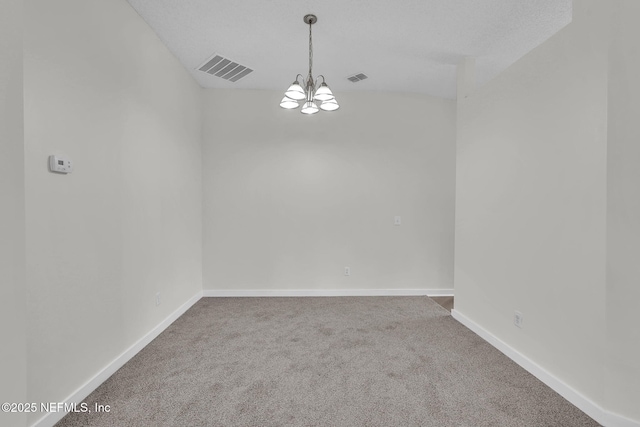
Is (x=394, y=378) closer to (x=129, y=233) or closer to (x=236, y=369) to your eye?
(x=236, y=369)

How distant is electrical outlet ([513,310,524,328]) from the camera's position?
2359mm

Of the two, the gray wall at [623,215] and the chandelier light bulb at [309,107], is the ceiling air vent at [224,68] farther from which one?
the gray wall at [623,215]

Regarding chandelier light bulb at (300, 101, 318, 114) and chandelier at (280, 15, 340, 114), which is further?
chandelier light bulb at (300, 101, 318, 114)

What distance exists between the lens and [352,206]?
4293mm

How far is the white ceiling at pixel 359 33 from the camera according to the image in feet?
8.04

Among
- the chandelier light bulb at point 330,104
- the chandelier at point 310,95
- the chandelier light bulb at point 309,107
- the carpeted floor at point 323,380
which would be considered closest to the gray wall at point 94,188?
the carpeted floor at point 323,380

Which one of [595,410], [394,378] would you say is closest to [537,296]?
[595,410]

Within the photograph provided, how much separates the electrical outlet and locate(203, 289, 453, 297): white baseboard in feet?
6.23

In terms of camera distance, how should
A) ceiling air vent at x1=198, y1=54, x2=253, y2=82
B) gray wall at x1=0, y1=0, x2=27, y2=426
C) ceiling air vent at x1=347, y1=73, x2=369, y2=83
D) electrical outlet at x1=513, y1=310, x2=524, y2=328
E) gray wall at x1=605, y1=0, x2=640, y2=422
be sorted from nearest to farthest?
gray wall at x1=0, y1=0, x2=27, y2=426 → gray wall at x1=605, y1=0, x2=640, y2=422 → electrical outlet at x1=513, y1=310, x2=524, y2=328 → ceiling air vent at x1=198, y1=54, x2=253, y2=82 → ceiling air vent at x1=347, y1=73, x2=369, y2=83

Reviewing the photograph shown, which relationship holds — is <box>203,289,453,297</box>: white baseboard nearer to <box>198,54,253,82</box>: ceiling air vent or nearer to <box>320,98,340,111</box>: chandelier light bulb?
<box>320,98,340,111</box>: chandelier light bulb

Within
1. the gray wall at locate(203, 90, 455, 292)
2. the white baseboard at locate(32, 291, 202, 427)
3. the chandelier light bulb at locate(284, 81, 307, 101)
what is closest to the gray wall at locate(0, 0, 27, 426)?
the white baseboard at locate(32, 291, 202, 427)

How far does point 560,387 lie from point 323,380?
156 cm

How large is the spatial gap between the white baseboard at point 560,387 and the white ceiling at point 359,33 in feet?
9.12

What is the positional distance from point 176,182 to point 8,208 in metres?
2.55
